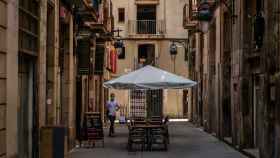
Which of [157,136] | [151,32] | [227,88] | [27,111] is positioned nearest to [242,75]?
[157,136]

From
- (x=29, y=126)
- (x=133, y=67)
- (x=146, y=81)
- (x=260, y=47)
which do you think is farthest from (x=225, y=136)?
(x=133, y=67)

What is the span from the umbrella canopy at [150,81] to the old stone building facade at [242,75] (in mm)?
1905

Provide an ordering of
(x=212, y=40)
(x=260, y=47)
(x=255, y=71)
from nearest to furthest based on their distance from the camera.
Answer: (x=260, y=47)
(x=255, y=71)
(x=212, y=40)

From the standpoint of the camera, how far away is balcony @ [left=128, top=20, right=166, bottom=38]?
56.7 meters

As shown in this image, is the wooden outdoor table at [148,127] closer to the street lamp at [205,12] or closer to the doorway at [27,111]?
the doorway at [27,111]

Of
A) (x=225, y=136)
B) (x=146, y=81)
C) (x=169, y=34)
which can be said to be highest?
(x=169, y=34)

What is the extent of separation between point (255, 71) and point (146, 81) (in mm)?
4117

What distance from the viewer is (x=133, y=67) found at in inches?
2235

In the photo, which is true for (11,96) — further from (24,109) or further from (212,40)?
(212,40)

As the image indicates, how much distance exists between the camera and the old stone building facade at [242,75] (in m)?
17.7

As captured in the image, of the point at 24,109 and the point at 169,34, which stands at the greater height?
the point at 169,34

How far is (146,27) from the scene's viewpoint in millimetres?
56938

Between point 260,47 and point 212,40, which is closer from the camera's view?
point 260,47

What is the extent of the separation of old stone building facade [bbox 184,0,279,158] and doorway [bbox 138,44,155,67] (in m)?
17.4
